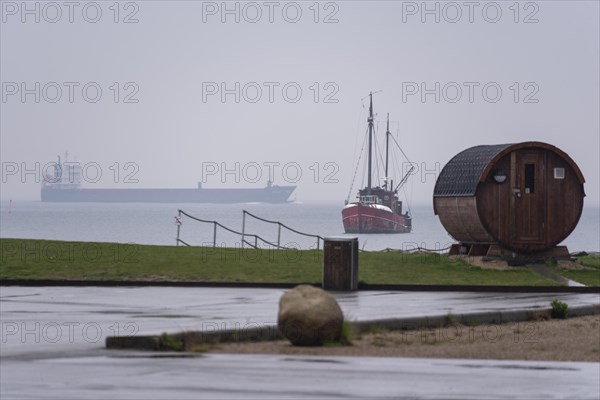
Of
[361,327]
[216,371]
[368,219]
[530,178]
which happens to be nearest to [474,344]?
[361,327]

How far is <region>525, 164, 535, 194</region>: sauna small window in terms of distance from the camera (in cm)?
3778

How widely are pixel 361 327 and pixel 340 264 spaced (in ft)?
32.2

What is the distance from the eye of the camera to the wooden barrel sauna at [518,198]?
122 ft

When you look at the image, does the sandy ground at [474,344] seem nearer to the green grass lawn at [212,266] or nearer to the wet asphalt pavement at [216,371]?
the wet asphalt pavement at [216,371]

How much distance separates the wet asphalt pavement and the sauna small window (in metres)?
17.3

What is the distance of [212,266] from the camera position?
3250 centimetres

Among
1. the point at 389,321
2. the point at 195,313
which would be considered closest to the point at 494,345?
the point at 389,321

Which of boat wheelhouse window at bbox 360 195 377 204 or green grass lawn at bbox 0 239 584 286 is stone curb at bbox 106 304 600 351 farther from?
boat wheelhouse window at bbox 360 195 377 204

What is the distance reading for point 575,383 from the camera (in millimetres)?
12562

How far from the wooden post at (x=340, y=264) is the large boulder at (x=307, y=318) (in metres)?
11.3

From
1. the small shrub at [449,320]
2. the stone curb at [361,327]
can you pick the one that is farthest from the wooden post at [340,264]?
the small shrub at [449,320]

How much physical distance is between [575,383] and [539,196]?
25.6 metres

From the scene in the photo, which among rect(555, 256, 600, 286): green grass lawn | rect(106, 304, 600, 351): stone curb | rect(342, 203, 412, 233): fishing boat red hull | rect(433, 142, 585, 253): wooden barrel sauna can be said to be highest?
rect(342, 203, 412, 233): fishing boat red hull

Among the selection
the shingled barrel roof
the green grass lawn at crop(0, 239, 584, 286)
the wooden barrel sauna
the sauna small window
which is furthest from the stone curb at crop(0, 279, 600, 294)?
the sauna small window
